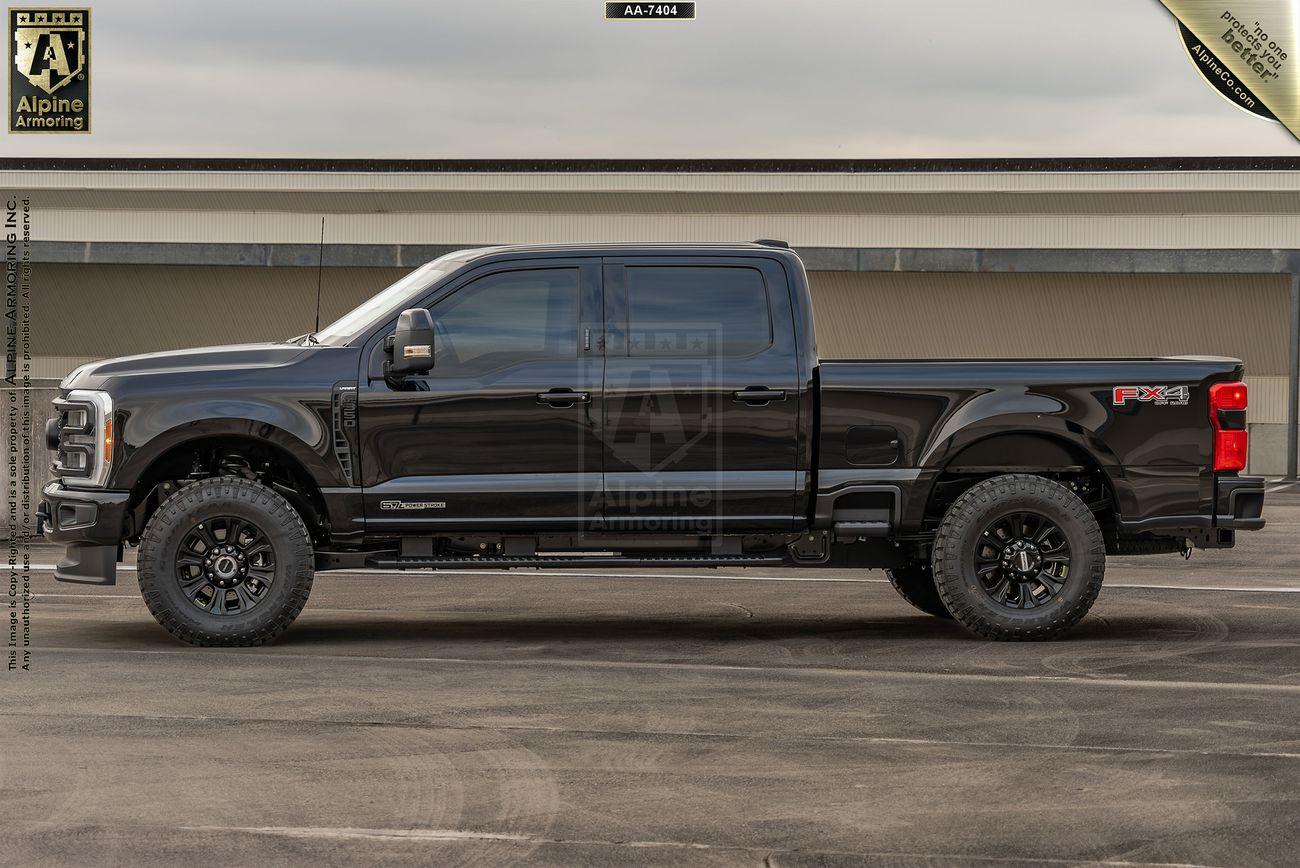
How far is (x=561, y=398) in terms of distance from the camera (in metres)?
9.63

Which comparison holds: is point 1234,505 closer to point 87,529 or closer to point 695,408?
point 695,408

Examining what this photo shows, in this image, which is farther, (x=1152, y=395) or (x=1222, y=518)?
(x=1222, y=518)

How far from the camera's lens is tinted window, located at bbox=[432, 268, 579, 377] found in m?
9.69

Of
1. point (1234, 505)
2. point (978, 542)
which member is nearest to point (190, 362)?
point (978, 542)

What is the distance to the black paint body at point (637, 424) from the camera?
959cm

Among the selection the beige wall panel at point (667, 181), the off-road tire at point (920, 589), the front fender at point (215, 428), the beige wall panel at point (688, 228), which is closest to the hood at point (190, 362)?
the front fender at point (215, 428)

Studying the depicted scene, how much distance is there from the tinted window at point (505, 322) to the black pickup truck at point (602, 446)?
0.04ft

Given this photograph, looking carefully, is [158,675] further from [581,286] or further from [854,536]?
[854,536]

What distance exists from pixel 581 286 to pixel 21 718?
3903 mm

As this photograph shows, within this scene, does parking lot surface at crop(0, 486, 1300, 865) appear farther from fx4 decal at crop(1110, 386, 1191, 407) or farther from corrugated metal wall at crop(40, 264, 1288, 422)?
corrugated metal wall at crop(40, 264, 1288, 422)

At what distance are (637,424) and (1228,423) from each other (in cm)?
345

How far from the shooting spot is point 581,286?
32.2ft

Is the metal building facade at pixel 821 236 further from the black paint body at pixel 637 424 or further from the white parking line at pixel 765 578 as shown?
the black paint body at pixel 637 424

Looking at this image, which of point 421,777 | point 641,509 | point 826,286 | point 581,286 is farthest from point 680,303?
point 826,286
